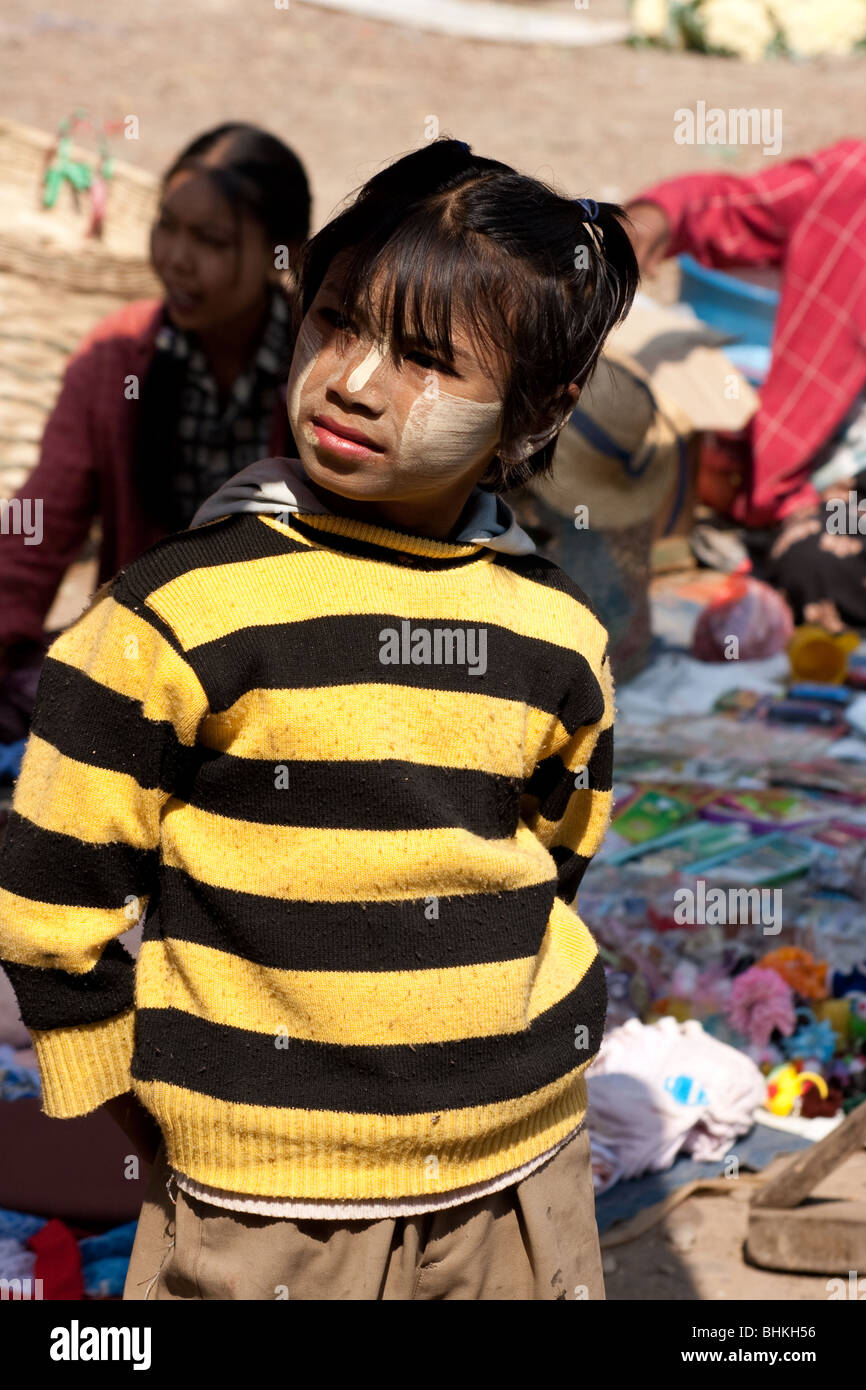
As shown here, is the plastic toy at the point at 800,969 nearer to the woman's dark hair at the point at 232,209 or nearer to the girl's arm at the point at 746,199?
the woman's dark hair at the point at 232,209

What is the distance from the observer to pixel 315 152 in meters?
10.5

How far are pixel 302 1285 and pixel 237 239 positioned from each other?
2.17 m

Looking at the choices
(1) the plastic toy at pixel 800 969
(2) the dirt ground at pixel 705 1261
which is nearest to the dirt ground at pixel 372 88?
(1) the plastic toy at pixel 800 969

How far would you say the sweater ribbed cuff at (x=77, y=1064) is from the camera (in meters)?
1.34

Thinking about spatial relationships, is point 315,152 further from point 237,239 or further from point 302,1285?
point 302,1285

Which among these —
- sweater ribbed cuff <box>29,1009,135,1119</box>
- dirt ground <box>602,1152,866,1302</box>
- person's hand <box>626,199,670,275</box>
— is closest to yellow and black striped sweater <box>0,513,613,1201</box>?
sweater ribbed cuff <box>29,1009,135,1119</box>

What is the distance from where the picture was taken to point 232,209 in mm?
2938

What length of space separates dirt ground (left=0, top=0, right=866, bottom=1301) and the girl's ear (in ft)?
26.2

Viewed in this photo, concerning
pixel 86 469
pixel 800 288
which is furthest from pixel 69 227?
pixel 86 469

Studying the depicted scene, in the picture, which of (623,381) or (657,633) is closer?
(623,381)

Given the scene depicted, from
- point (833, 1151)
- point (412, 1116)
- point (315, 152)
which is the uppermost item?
point (315, 152)

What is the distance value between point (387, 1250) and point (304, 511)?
0.66 metres

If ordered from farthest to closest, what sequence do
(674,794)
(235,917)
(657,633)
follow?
(657,633), (674,794), (235,917)

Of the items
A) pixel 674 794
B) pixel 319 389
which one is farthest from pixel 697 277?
pixel 319 389
